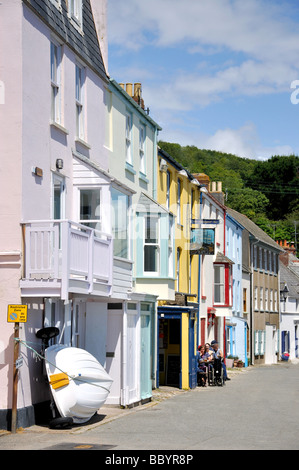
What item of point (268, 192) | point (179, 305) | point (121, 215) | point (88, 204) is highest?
point (268, 192)

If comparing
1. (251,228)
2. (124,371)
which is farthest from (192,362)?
(251,228)

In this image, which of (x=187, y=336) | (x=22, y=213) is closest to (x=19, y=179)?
(x=22, y=213)

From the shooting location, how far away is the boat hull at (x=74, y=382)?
48.9 ft

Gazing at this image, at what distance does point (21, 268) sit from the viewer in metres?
14.9

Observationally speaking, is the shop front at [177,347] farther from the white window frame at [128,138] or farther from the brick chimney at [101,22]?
the brick chimney at [101,22]

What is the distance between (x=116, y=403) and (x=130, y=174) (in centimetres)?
768

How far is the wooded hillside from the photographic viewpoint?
300 feet

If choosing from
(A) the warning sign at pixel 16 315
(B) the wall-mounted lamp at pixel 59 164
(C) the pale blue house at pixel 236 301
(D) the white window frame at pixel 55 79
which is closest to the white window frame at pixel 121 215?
(B) the wall-mounted lamp at pixel 59 164

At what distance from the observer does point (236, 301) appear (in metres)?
46.1

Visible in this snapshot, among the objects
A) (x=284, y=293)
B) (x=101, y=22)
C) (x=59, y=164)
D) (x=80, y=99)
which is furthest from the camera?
(x=284, y=293)

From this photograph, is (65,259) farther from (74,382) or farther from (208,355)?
(208,355)

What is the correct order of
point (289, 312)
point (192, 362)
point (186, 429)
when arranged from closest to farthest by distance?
point (186, 429), point (192, 362), point (289, 312)

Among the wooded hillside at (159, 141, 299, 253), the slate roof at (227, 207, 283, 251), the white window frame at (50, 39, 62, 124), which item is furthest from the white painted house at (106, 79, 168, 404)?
the wooded hillside at (159, 141, 299, 253)

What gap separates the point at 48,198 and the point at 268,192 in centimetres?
8409
